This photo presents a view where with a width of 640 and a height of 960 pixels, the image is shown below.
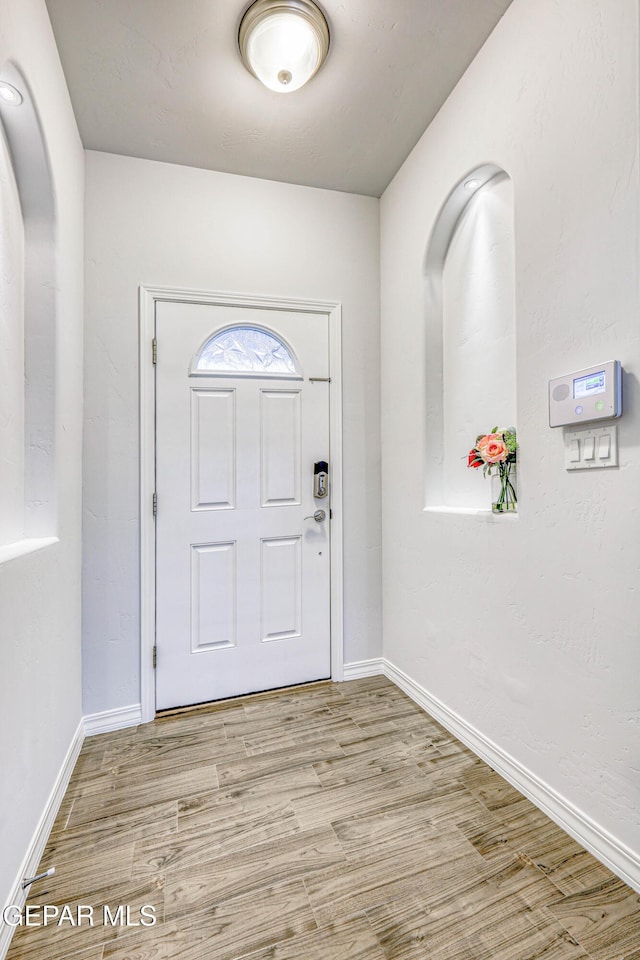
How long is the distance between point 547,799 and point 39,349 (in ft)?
7.89

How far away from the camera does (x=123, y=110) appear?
1.99m

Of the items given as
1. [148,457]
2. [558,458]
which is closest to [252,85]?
[148,457]

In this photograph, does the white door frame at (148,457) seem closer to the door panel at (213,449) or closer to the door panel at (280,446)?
the door panel at (213,449)

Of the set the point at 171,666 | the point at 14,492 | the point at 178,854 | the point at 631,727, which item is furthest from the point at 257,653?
the point at 631,727

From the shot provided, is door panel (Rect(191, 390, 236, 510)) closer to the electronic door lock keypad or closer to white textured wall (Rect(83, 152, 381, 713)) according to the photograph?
white textured wall (Rect(83, 152, 381, 713))

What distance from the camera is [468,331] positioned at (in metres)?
2.10

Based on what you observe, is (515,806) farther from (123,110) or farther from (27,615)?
(123,110)

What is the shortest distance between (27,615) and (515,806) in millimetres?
1743

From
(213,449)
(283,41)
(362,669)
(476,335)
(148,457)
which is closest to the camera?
(283,41)

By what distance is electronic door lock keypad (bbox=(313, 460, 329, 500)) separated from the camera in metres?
2.50

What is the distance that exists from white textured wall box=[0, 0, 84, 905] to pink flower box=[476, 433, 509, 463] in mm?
1597

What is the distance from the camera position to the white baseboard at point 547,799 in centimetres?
127

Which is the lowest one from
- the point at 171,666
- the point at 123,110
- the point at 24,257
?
the point at 171,666

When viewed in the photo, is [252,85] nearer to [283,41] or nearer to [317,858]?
[283,41]
